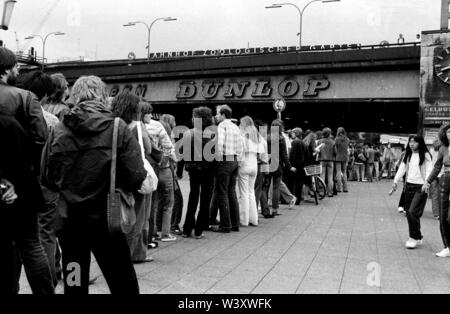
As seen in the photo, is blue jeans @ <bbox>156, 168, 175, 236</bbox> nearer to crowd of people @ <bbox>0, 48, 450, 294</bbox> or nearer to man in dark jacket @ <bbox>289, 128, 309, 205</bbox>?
crowd of people @ <bbox>0, 48, 450, 294</bbox>

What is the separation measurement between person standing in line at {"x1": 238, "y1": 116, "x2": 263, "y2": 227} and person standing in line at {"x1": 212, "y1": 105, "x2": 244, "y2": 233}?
502 mm

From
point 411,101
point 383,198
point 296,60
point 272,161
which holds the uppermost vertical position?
point 296,60

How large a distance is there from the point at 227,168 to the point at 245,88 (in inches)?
989

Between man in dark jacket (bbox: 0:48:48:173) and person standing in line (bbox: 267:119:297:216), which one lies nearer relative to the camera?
man in dark jacket (bbox: 0:48:48:173)

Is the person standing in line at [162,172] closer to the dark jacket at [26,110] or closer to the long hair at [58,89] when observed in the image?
the long hair at [58,89]

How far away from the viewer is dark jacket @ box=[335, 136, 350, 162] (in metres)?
17.8

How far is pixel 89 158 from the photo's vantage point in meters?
3.79

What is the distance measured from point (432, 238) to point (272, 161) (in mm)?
3507

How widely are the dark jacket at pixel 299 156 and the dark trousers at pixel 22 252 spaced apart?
1058 cm

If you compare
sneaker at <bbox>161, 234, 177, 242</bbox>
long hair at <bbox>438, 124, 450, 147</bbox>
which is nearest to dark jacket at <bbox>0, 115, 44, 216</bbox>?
sneaker at <bbox>161, 234, 177, 242</bbox>

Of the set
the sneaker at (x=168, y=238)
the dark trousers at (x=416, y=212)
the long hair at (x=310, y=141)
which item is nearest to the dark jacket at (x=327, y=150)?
the long hair at (x=310, y=141)
